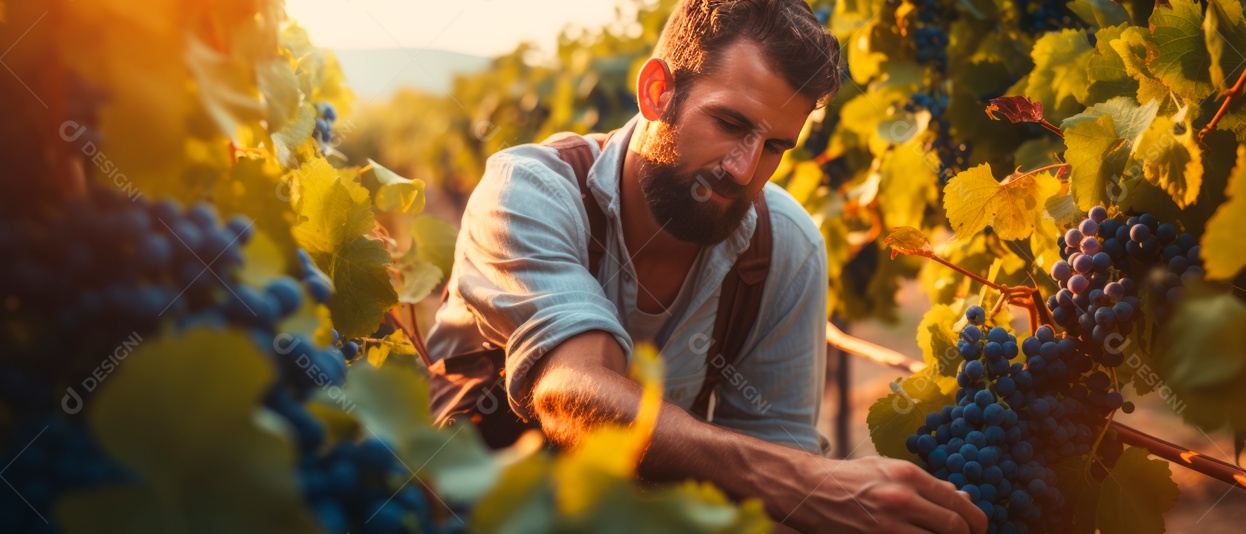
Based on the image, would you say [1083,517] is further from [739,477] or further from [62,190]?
[62,190]

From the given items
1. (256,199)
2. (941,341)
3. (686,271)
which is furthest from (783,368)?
(256,199)

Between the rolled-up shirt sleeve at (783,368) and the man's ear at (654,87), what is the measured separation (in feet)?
1.26

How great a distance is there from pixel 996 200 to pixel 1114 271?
0.21m

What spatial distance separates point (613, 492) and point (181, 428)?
22cm

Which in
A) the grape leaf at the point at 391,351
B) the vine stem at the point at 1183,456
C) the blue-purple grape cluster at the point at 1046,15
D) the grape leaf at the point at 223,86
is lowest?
the vine stem at the point at 1183,456

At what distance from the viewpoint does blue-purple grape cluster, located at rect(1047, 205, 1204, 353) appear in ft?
3.54

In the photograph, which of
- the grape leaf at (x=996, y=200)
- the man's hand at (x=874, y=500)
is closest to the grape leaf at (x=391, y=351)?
the man's hand at (x=874, y=500)

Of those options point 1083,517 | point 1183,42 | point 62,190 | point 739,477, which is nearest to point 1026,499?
point 1083,517

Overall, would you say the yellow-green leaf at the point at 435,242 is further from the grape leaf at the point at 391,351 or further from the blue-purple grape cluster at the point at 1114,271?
the blue-purple grape cluster at the point at 1114,271

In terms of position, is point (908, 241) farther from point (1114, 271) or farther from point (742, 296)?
point (742, 296)

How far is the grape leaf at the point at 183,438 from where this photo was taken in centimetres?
42

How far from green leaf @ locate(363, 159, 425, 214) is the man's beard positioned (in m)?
0.50

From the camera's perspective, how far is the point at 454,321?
1.90 metres

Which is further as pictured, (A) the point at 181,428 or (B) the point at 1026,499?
(B) the point at 1026,499
